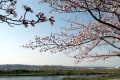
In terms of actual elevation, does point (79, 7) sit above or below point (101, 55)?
above

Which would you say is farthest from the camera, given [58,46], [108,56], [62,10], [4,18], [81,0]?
[108,56]

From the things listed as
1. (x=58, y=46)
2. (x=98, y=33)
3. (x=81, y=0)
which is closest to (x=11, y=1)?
(x=81, y=0)

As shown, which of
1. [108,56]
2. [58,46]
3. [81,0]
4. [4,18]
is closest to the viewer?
[4,18]

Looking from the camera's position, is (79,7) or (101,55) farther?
(101,55)

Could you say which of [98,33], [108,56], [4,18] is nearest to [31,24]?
[4,18]

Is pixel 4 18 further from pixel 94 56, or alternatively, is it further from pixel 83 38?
pixel 94 56

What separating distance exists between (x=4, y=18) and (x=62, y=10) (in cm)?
531

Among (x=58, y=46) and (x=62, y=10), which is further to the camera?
(x=58, y=46)

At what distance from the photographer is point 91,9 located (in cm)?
873

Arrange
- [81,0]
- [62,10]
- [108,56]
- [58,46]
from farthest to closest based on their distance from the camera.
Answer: [108,56]
[58,46]
[62,10]
[81,0]

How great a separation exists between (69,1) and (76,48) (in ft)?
7.28

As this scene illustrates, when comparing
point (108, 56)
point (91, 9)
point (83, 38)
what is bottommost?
point (108, 56)

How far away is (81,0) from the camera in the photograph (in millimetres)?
8695

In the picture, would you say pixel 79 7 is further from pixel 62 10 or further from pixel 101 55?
pixel 101 55
